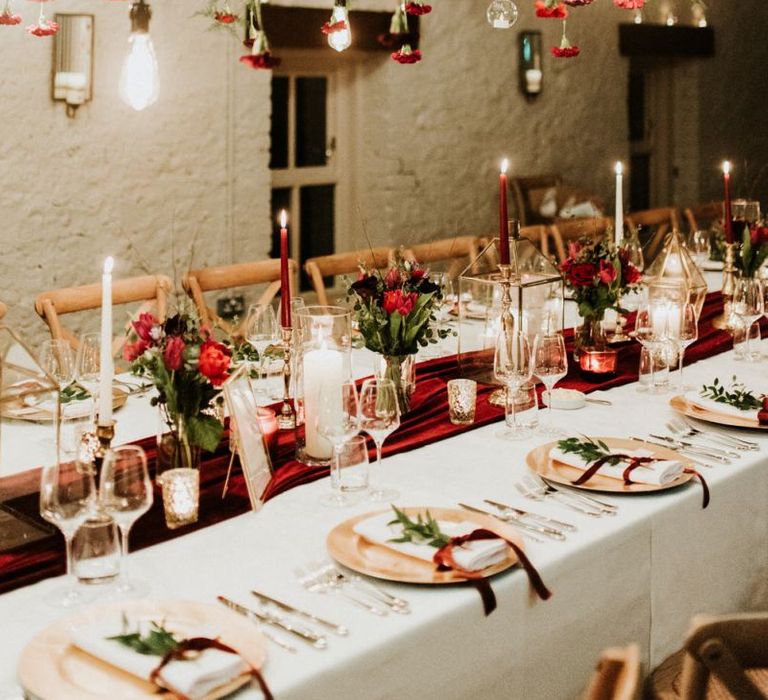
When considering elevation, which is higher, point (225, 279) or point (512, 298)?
point (225, 279)

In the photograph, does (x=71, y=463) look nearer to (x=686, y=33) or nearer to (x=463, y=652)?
(x=463, y=652)

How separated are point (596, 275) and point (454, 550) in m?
1.36

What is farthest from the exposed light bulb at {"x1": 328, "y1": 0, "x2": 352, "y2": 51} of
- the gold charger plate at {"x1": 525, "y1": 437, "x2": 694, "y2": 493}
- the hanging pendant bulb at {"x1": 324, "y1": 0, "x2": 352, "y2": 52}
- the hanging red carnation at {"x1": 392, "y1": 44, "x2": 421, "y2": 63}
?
the gold charger plate at {"x1": 525, "y1": 437, "x2": 694, "y2": 493}

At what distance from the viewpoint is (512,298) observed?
2.97 m

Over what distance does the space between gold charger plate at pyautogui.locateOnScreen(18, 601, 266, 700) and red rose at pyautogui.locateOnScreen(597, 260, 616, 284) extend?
65.1 inches

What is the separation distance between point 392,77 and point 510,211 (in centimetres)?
134

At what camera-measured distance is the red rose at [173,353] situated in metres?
1.90

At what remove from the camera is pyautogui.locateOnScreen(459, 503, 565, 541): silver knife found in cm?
183

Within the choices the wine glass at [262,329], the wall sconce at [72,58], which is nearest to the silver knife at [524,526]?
the wine glass at [262,329]

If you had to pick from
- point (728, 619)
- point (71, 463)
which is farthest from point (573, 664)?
point (71, 463)

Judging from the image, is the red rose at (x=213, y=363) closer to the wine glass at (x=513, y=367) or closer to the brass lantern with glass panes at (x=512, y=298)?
the wine glass at (x=513, y=367)

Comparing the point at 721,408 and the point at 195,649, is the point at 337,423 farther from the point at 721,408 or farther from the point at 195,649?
the point at 721,408

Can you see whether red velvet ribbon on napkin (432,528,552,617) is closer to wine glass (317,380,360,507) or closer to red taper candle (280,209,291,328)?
wine glass (317,380,360,507)

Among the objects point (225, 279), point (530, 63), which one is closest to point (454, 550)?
point (225, 279)
